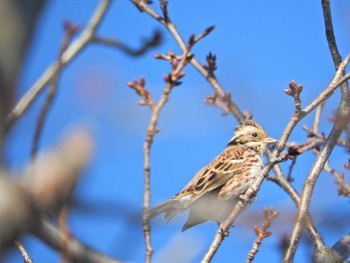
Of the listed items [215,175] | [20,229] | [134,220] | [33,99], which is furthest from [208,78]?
[20,229]

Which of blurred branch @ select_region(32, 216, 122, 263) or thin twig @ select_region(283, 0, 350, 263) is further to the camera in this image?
thin twig @ select_region(283, 0, 350, 263)

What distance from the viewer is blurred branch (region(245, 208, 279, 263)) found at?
379 centimetres

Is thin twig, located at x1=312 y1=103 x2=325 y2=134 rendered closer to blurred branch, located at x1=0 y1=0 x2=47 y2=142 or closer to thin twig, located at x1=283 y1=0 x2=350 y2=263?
thin twig, located at x1=283 y1=0 x2=350 y2=263

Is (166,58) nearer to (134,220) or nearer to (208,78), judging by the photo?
(208,78)

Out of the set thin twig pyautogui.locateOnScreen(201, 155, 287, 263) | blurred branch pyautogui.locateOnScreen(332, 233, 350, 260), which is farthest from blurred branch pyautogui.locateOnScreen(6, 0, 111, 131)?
blurred branch pyautogui.locateOnScreen(332, 233, 350, 260)

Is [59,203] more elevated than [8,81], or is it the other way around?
[8,81]

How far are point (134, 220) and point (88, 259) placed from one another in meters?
0.24

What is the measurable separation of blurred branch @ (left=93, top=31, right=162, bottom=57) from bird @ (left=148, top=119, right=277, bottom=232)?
5.03 ft

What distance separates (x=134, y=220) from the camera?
7.14ft

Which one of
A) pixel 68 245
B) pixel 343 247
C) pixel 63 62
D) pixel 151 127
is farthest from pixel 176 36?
pixel 68 245

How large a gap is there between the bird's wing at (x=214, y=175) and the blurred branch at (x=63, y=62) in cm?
350

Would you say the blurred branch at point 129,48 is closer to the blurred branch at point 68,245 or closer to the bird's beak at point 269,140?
the blurred branch at point 68,245

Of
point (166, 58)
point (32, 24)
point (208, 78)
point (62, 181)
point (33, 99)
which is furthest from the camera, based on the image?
point (208, 78)

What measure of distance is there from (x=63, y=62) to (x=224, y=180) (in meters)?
4.42
